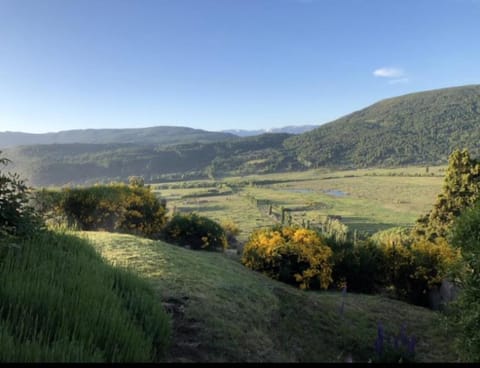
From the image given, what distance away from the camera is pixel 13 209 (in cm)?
418

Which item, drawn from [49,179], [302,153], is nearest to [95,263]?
[49,179]

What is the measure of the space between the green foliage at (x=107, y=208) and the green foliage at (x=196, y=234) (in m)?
0.75

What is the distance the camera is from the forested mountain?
88438 millimetres

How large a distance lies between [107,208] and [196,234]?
3324 millimetres

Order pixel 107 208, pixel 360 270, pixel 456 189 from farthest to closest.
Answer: pixel 456 189 < pixel 107 208 < pixel 360 270

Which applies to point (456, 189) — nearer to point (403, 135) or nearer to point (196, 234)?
point (196, 234)

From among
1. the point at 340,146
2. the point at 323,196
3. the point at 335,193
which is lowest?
the point at 323,196

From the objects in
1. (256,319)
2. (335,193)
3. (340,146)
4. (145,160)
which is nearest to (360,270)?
(256,319)

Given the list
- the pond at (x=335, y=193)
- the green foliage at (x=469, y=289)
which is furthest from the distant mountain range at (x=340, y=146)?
the green foliage at (x=469, y=289)

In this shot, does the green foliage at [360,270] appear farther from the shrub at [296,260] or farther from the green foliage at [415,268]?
the shrub at [296,260]

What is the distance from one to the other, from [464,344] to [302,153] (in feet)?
562

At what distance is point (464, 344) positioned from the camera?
4.61 metres

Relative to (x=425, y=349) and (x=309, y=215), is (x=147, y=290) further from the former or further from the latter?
(x=309, y=215)

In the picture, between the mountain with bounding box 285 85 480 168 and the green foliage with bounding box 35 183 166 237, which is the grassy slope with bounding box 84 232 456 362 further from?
the mountain with bounding box 285 85 480 168
